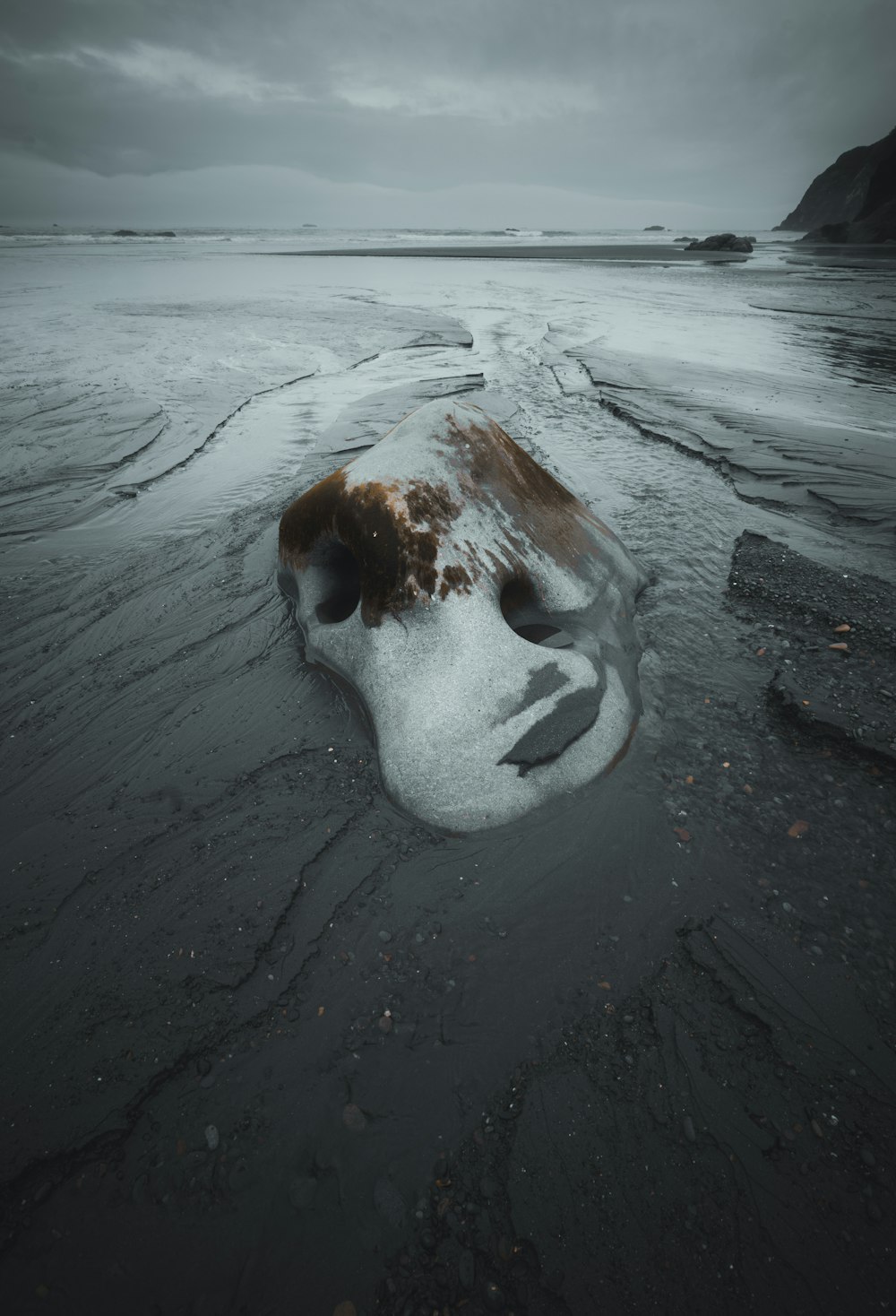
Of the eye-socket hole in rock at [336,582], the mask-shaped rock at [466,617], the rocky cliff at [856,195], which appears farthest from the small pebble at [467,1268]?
the rocky cliff at [856,195]

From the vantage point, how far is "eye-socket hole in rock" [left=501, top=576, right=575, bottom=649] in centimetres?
397

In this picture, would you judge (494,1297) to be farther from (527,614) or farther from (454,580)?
(527,614)

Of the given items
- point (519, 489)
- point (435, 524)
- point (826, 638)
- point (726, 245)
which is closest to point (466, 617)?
point (435, 524)

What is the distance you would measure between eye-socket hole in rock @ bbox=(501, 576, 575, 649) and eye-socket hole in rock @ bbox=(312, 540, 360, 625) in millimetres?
1121

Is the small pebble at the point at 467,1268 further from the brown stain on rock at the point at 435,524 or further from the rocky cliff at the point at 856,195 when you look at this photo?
the rocky cliff at the point at 856,195

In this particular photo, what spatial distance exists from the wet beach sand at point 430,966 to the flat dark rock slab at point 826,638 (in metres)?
0.03

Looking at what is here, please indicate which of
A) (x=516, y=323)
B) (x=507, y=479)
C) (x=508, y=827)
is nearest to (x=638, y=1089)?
(x=508, y=827)

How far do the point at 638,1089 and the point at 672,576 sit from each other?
401 cm

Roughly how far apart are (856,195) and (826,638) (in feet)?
320

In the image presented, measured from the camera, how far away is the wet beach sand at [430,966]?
67.2 inches

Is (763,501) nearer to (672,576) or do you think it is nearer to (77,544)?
(672,576)

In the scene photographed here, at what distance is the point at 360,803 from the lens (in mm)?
3104

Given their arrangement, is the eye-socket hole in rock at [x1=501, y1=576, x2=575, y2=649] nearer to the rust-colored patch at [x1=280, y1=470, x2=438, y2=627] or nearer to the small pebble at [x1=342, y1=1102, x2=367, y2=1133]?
the rust-colored patch at [x1=280, y1=470, x2=438, y2=627]

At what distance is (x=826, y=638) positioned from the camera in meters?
4.13
